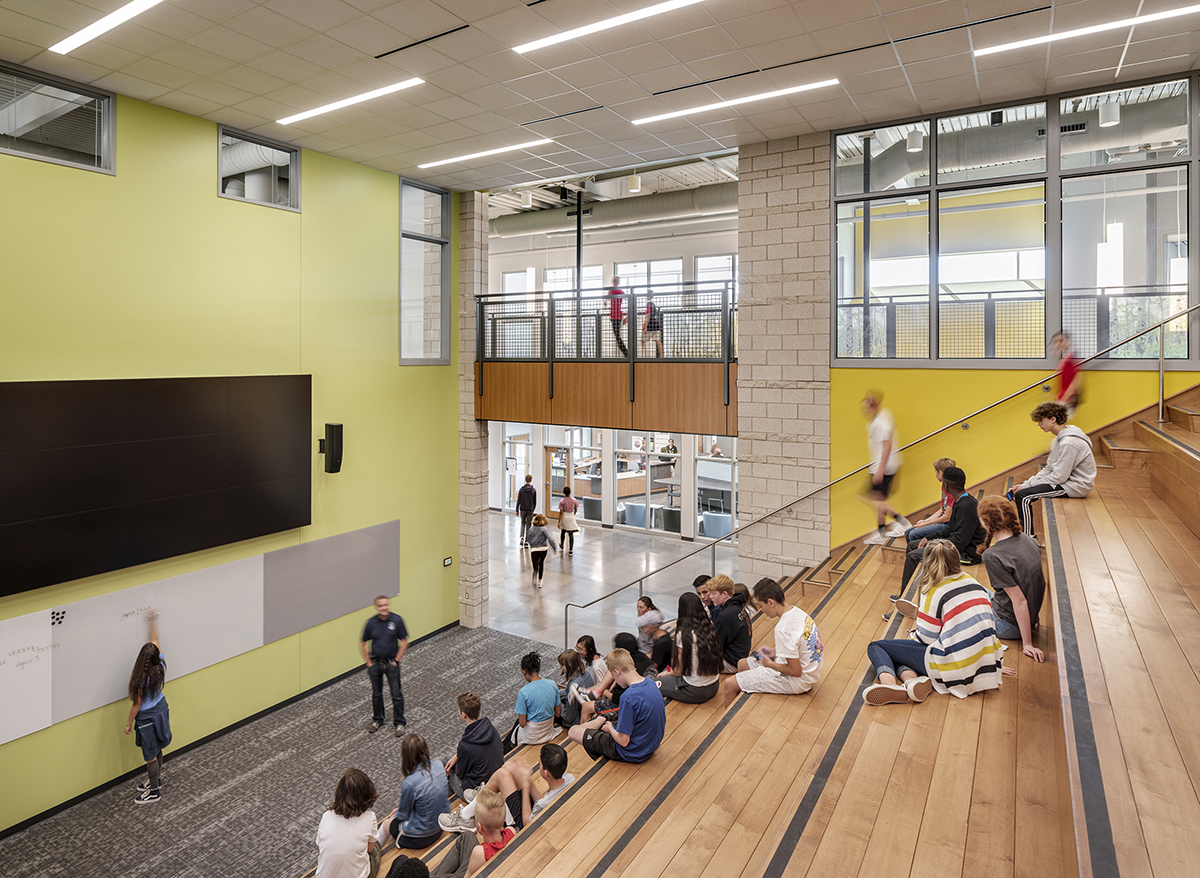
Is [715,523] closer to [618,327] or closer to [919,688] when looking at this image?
[618,327]

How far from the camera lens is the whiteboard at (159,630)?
22.4ft

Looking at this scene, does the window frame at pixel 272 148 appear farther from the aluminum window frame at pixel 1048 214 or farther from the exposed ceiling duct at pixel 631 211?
the exposed ceiling duct at pixel 631 211

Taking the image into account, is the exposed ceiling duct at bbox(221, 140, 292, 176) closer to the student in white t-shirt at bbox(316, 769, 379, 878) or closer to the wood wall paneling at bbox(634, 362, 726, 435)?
the wood wall paneling at bbox(634, 362, 726, 435)

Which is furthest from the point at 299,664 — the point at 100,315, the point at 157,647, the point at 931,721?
the point at 931,721

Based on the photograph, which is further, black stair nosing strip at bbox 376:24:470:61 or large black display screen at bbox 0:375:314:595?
large black display screen at bbox 0:375:314:595

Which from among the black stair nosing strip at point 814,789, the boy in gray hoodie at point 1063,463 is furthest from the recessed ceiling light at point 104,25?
the boy in gray hoodie at point 1063,463

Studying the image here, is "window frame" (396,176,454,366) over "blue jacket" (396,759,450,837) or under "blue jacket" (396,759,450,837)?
over

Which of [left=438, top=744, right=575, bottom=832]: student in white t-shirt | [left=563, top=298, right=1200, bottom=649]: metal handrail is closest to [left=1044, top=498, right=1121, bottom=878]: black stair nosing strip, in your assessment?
[left=563, top=298, right=1200, bottom=649]: metal handrail

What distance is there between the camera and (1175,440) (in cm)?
596

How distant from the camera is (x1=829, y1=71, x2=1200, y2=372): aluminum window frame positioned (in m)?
6.97

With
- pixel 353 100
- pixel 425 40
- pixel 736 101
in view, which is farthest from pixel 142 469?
pixel 736 101

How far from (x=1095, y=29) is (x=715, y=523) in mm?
13108

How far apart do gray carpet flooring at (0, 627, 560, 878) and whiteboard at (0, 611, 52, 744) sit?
1.07 m

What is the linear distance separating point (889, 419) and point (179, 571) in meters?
8.53
